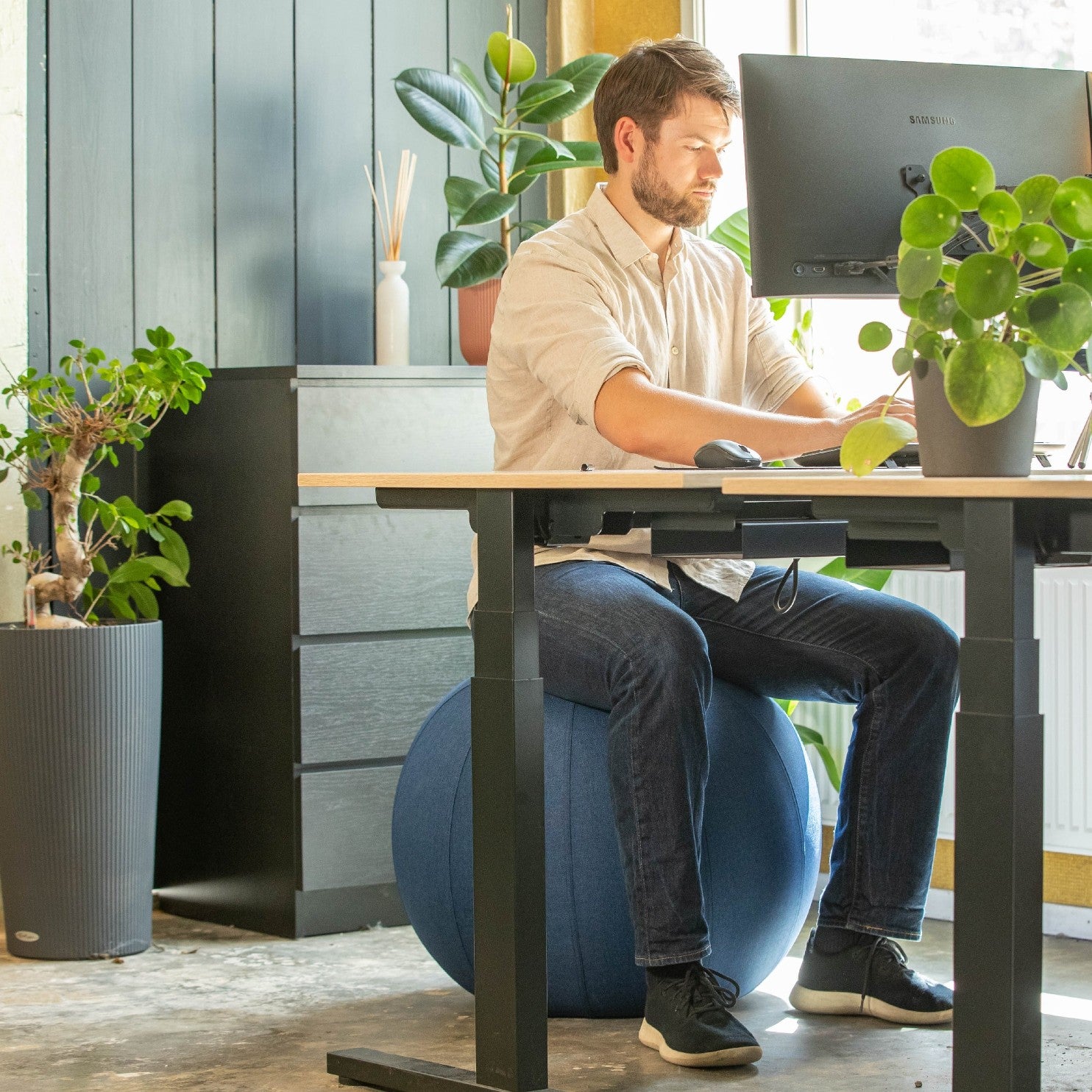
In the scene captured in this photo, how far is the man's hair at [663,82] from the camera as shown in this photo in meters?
2.53

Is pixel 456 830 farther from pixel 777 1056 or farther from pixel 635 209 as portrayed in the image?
pixel 635 209

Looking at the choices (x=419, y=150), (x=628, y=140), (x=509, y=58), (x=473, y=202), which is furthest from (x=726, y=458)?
(x=419, y=150)

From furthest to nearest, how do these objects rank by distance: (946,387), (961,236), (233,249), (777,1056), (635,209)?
(233,249), (635,209), (777,1056), (961,236), (946,387)

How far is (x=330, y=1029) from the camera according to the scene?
254cm

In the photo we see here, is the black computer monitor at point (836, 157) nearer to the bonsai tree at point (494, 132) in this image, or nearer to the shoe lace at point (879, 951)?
the shoe lace at point (879, 951)

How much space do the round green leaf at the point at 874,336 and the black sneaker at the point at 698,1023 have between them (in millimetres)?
880

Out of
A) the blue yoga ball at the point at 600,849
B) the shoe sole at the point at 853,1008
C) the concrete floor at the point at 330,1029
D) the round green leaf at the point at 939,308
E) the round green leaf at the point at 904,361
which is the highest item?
the round green leaf at the point at 939,308

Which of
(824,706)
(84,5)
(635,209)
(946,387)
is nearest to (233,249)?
(84,5)

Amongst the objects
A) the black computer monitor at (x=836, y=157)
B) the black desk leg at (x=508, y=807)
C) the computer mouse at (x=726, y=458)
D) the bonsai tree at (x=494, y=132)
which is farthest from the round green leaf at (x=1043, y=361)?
the bonsai tree at (x=494, y=132)

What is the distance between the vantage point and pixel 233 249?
3.49 m

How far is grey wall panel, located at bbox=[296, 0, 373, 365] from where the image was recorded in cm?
360

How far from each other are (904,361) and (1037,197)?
0.20 meters

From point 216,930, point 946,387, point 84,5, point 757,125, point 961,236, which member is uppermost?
point 84,5

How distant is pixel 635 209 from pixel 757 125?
48 cm
